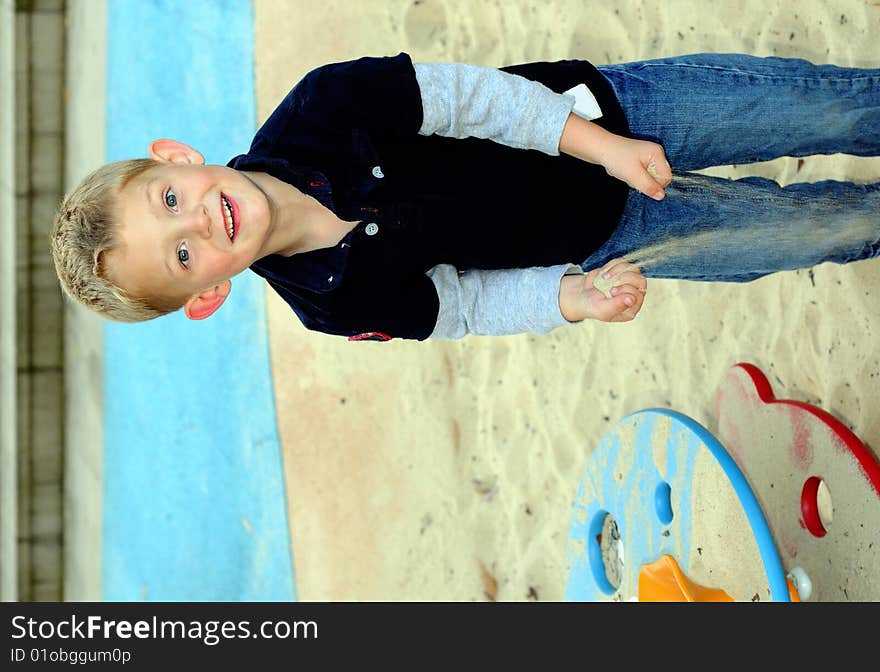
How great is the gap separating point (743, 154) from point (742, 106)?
0.18ft

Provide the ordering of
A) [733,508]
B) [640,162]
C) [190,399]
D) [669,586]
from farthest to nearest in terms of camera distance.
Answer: [190,399], [669,586], [733,508], [640,162]

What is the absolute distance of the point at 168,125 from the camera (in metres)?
2.36

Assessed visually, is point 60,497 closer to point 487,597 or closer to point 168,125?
point 168,125

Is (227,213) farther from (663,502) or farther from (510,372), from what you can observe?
(510,372)

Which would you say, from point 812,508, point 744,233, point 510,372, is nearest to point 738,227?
point 744,233

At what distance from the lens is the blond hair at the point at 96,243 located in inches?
36.0

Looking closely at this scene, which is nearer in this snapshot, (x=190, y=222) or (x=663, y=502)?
(x=190, y=222)

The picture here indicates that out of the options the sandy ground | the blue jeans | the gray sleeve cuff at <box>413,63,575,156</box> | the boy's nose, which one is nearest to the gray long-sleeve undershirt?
the gray sleeve cuff at <box>413,63,575,156</box>

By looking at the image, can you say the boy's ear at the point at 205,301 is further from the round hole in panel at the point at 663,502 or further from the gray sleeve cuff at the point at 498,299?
the round hole in panel at the point at 663,502

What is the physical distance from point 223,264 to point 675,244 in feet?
1.46

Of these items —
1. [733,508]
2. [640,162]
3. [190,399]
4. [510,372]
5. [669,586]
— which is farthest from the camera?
[190,399]

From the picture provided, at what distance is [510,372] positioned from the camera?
1.87 m

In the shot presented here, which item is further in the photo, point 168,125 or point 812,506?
point 168,125
